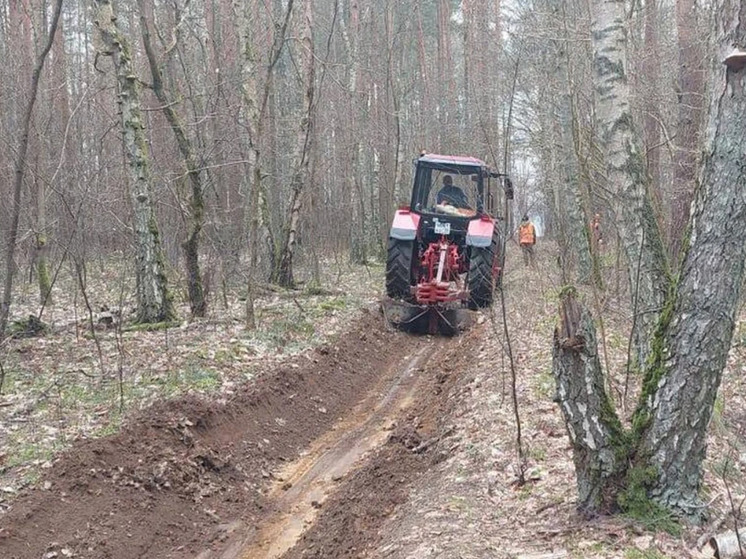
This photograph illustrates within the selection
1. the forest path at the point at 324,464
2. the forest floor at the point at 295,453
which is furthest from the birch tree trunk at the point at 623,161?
the forest path at the point at 324,464

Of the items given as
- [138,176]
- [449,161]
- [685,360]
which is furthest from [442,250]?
[685,360]

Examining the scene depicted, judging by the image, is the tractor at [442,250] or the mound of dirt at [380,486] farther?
the tractor at [442,250]

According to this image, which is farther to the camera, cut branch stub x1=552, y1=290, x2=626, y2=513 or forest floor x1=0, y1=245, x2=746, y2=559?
forest floor x1=0, y1=245, x2=746, y2=559

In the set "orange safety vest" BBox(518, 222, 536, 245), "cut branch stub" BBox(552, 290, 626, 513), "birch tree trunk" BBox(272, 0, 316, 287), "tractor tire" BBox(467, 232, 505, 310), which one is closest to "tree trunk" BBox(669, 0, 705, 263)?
"tractor tire" BBox(467, 232, 505, 310)

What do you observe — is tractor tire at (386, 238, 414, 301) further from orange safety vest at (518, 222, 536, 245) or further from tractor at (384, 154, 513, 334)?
orange safety vest at (518, 222, 536, 245)

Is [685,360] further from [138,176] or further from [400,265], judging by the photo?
[400,265]

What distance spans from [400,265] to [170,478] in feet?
19.7

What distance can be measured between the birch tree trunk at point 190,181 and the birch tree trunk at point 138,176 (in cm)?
31

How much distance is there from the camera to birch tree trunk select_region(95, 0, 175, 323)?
8.45 meters

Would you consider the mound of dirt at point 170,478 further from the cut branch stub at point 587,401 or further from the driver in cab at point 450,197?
the driver in cab at point 450,197

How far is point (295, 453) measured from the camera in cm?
636

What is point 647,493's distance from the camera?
342 centimetres

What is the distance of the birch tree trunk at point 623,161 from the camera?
5.42 m

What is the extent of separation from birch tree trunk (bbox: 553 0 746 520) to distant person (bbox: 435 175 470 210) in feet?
25.4
